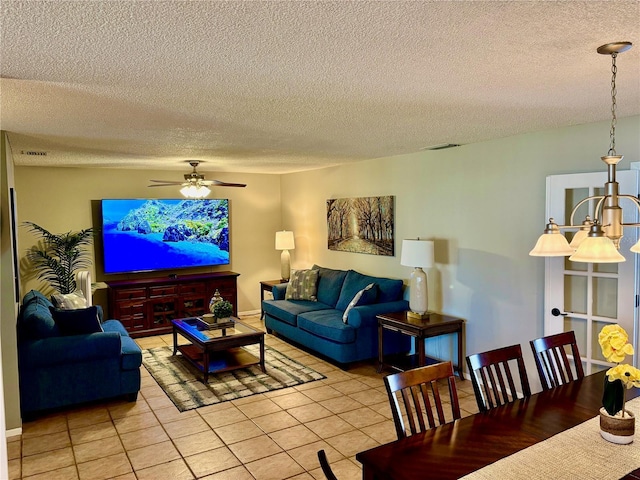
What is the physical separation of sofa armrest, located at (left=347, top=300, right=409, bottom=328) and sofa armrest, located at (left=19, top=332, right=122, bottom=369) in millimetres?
2319

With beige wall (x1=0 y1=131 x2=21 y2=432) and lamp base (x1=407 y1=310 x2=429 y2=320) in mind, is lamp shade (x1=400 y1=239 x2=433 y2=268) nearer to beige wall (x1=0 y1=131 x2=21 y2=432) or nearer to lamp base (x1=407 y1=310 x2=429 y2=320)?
lamp base (x1=407 y1=310 x2=429 y2=320)

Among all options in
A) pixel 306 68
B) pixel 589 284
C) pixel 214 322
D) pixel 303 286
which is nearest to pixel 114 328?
pixel 214 322

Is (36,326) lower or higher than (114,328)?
higher

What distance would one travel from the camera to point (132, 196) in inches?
278

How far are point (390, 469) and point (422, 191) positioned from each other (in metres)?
3.93

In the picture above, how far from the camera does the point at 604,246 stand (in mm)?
1946

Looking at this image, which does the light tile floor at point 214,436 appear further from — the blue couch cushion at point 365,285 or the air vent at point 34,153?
the air vent at point 34,153

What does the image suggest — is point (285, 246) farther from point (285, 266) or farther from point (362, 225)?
point (362, 225)

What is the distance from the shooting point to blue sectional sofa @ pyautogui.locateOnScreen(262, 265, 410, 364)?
207 inches

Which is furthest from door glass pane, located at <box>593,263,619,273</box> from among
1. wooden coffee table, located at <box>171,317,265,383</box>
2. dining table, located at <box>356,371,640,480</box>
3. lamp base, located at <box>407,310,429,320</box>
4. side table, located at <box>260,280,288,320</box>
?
side table, located at <box>260,280,288,320</box>

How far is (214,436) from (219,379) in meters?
1.29

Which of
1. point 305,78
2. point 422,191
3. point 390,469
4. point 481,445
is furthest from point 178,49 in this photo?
point 422,191

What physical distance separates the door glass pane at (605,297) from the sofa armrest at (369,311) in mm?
2098

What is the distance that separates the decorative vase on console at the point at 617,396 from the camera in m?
1.98
